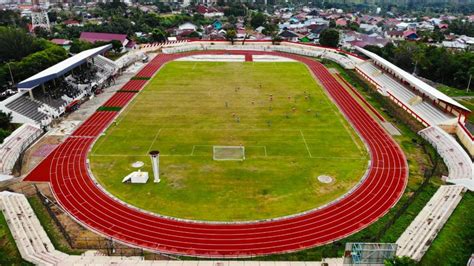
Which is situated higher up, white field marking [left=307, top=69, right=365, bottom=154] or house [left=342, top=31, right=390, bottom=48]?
house [left=342, top=31, right=390, bottom=48]

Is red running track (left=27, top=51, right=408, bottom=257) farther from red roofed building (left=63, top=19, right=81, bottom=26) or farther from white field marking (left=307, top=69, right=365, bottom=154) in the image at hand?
red roofed building (left=63, top=19, right=81, bottom=26)

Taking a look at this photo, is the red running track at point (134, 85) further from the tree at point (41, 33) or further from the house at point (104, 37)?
the tree at point (41, 33)

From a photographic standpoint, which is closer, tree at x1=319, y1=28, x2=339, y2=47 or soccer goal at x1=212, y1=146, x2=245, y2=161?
soccer goal at x1=212, y1=146, x2=245, y2=161

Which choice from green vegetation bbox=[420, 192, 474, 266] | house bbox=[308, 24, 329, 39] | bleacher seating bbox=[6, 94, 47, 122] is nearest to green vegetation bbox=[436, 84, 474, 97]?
green vegetation bbox=[420, 192, 474, 266]

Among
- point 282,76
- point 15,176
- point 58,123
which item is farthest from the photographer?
point 282,76

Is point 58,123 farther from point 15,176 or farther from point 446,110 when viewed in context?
point 446,110

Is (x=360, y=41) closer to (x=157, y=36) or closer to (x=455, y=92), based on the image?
(x=455, y=92)

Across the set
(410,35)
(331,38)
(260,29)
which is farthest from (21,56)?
(410,35)

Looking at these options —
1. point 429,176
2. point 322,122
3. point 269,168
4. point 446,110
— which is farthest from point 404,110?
point 269,168
